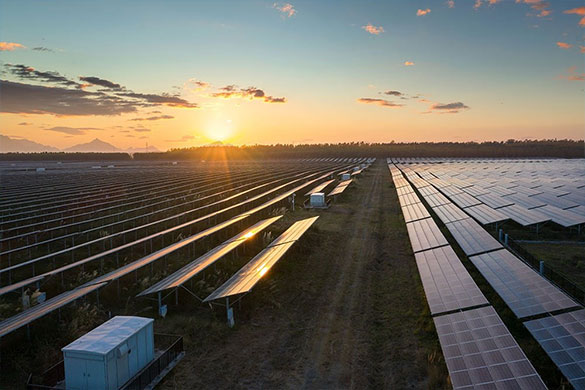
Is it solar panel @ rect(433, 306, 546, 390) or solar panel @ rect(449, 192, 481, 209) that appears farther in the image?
solar panel @ rect(449, 192, 481, 209)

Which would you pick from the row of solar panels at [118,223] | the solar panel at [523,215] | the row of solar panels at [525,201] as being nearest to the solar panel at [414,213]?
the row of solar panels at [525,201]

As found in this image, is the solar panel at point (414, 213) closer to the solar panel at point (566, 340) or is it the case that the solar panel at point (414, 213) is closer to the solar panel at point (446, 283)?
the solar panel at point (446, 283)

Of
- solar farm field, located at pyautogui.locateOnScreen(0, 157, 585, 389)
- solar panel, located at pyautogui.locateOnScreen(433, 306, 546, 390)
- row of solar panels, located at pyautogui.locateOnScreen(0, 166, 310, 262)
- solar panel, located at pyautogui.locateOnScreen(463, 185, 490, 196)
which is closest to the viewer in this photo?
solar panel, located at pyautogui.locateOnScreen(433, 306, 546, 390)

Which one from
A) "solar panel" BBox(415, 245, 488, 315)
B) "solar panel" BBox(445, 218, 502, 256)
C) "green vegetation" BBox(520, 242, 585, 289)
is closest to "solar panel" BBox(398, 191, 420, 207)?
"solar panel" BBox(445, 218, 502, 256)

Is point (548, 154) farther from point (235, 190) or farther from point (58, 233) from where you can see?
point (58, 233)

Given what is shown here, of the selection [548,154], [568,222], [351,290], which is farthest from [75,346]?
[548,154]

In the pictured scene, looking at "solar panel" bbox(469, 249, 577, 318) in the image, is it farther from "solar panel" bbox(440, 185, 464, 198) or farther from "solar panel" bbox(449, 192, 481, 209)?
"solar panel" bbox(440, 185, 464, 198)
